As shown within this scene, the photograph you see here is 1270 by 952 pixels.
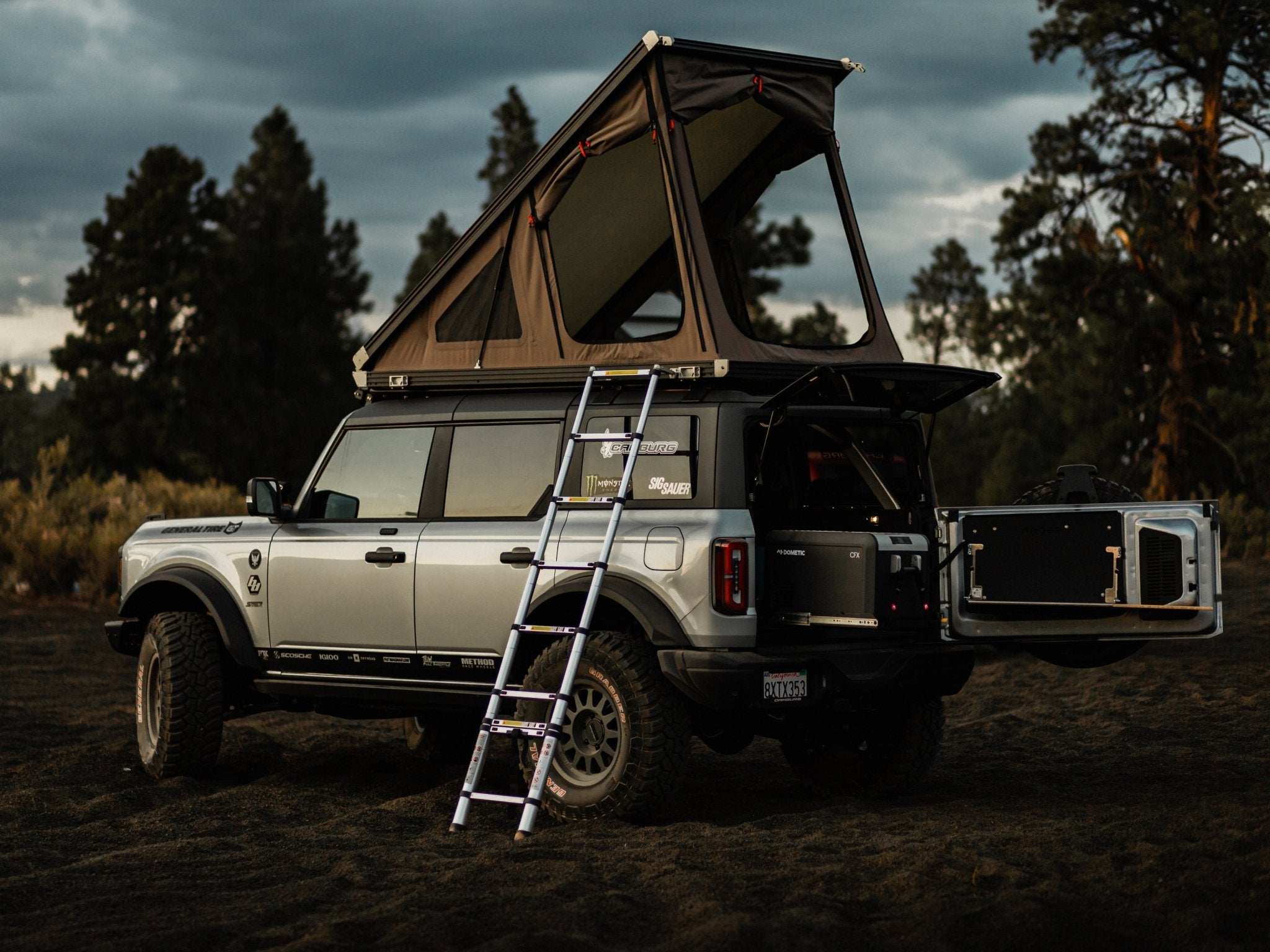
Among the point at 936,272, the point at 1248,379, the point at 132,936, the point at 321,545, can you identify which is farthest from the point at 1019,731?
the point at 936,272

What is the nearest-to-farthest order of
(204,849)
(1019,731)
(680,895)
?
(680,895) → (204,849) → (1019,731)

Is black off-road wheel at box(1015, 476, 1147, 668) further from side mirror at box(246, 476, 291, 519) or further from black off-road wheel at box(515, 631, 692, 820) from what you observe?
side mirror at box(246, 476, 291, 519)

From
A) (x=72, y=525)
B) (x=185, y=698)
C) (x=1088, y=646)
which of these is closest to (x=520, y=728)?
(x=185, y=698)

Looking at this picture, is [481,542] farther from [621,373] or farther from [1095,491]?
[1095,491]

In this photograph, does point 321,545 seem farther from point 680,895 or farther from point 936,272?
point 936,272

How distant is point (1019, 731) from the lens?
10516 mm

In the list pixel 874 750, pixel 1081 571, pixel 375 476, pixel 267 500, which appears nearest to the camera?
pixel 1081 571

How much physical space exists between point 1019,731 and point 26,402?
68150mm

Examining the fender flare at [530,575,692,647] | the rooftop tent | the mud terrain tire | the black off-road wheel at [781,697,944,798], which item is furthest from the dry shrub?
the mud terrain tire

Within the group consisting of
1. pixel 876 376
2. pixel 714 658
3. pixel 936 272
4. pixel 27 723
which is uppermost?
pixel 936 272

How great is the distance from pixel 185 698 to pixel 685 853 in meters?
3.69

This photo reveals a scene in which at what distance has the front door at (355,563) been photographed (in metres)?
8.03

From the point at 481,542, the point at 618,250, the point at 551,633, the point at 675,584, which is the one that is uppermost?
the point at 618,250

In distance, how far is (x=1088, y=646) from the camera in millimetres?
8000
